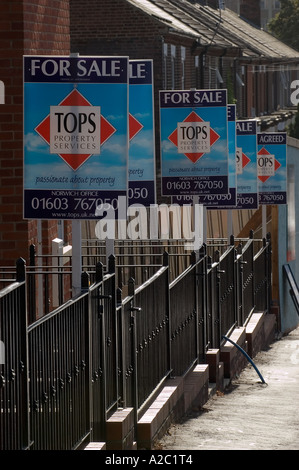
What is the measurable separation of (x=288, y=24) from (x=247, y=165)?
210 ft

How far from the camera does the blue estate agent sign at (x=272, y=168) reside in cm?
2562

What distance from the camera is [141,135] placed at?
13.3 metres

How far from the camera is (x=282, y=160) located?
25703mm

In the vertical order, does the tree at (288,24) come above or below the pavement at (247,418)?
above

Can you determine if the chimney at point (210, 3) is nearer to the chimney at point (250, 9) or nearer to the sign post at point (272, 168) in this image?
the chimney at point (250, 9)

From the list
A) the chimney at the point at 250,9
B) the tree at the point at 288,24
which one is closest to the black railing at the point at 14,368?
the chimney at the point at 250,9

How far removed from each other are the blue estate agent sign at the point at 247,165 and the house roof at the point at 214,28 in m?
14.0

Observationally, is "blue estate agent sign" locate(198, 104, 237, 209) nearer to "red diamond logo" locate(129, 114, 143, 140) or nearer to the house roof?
"red diamond logo" locate(129, 114, 143, 140)

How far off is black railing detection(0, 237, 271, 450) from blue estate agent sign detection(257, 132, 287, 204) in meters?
10.9

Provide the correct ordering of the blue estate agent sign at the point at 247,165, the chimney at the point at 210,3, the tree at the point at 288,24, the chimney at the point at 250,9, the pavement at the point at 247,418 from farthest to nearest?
the tree at the point at 288,24, the chimney at the point at 250,9, the chimney at the point at 210,3, the blue estate agent sign at the point at 247,165, the pavement at the point at 247,418

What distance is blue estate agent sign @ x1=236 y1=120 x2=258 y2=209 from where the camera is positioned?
74.2 ft

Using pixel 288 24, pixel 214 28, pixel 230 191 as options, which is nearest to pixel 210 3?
pixel 214 28

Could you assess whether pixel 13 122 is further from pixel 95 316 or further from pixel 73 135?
pixel 95 316

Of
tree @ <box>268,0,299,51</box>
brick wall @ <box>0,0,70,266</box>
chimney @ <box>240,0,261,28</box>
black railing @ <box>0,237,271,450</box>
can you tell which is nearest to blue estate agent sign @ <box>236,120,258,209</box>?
black railing @ <box>0,237,271,450</box>
